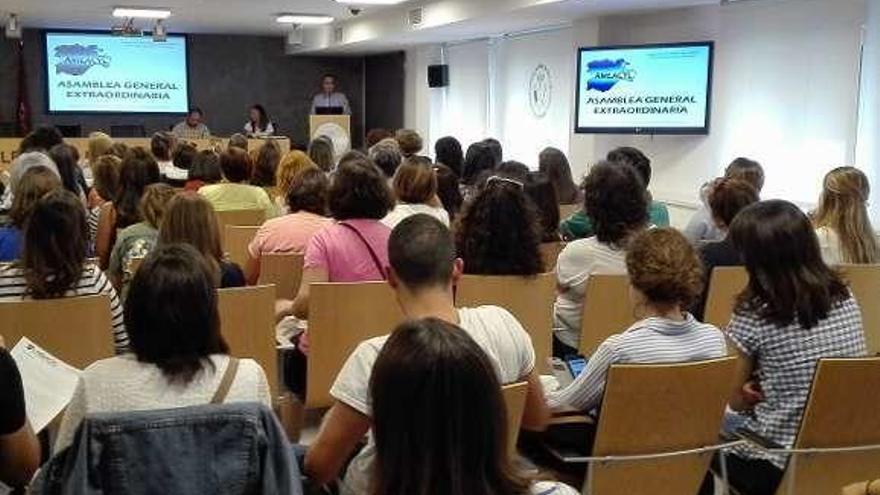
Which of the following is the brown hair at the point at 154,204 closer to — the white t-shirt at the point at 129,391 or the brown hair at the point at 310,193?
the brown hair at the point at 310,193

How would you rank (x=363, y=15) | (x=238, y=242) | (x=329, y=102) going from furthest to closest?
(x=329, y=102)
(x=363, y=15)
(x=238, y=242)

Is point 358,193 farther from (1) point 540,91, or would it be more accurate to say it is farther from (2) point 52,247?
(1) point 540,91

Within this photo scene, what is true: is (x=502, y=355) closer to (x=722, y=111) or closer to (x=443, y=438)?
(x=443, y=438)

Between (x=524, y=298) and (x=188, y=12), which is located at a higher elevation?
(x=188, y=12)

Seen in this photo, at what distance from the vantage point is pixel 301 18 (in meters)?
11.6

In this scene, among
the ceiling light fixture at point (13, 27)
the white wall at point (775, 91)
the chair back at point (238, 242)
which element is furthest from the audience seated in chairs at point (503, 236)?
the ceiling light fixture at point (13, 27)

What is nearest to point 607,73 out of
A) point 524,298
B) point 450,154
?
point 450,154

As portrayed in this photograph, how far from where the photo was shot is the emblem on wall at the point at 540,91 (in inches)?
390

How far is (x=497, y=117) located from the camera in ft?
36.4

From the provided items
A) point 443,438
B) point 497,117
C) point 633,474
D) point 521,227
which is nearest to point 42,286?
point 521,227

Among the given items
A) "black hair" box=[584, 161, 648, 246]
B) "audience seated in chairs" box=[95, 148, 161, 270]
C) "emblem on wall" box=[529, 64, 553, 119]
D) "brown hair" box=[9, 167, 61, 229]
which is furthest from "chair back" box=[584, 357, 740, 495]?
"emblem on wall" box=[529, 64, 553, 119]

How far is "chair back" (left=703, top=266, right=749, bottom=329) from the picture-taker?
145 inches

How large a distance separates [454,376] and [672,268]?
1277mm

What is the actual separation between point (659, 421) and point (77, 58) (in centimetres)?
1281
